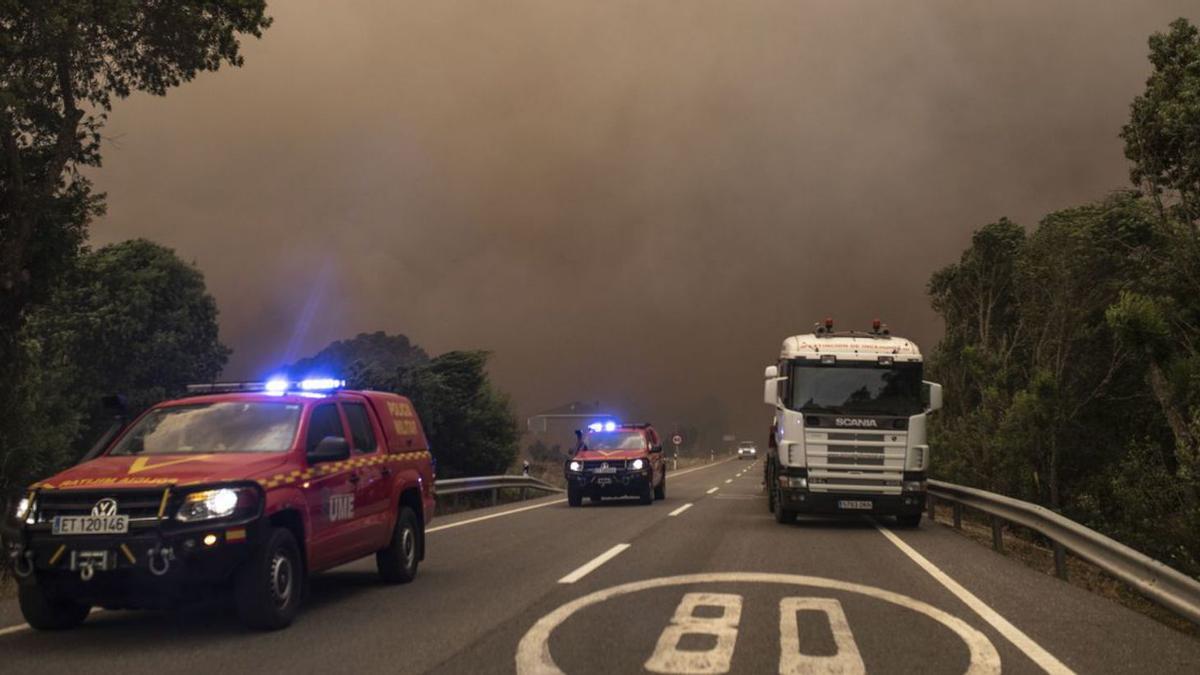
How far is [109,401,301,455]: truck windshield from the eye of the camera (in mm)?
8297

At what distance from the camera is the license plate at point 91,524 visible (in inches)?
274

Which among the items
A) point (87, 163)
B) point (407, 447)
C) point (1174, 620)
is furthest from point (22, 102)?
point (1174, 620)

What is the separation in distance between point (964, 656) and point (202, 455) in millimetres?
5904

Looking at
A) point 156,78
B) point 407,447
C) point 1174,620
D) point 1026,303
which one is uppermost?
point 156,78

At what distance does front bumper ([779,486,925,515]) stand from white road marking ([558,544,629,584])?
3.92 m

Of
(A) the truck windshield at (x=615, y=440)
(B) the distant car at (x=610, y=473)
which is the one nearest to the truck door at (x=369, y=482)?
(B) the distant car at (x=610, y=473)

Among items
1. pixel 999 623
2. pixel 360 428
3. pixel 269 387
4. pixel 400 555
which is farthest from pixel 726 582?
pixel 269 387

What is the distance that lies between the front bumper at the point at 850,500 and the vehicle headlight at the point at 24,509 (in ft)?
38.0

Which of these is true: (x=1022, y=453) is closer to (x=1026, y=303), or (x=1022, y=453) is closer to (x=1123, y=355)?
(x=1123, y=355)

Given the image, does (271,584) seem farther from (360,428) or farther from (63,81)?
(63,81)

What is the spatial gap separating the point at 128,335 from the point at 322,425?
43197 mm

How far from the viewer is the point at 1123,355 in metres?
29.8

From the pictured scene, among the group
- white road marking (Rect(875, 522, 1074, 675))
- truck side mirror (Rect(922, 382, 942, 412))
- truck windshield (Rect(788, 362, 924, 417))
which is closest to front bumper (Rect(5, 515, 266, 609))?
white road marking (Rect(875, 522, 1074, 675))

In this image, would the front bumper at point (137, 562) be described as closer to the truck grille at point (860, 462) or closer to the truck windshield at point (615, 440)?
the truck grille at point (860, 462)
